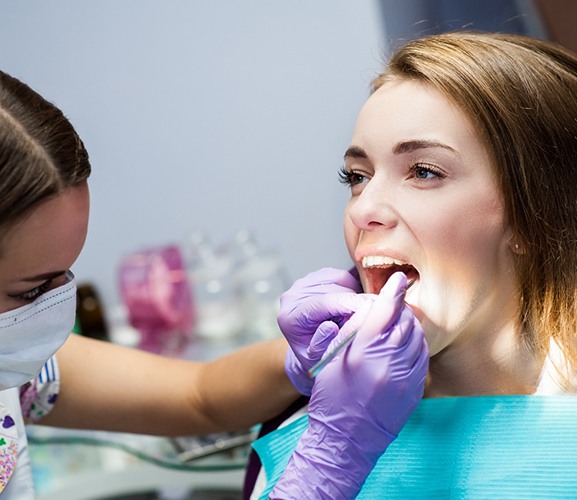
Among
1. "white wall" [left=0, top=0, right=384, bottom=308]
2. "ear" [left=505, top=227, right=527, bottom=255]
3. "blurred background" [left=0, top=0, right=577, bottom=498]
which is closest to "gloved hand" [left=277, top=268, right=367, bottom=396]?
"ear" [left=505, top=227, right=527, bottom=255]

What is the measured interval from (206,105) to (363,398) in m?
1.88

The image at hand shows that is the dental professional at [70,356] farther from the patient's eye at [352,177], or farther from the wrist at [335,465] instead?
the patient's eye at [352,177]

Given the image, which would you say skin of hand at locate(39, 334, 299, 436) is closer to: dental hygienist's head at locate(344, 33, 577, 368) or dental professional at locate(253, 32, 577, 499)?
dental professional at locate(253, 32, 577, 499)

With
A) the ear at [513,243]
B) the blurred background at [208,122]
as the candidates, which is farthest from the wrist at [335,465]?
the blurred background at [208,122]

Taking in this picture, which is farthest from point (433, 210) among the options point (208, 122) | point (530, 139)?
point (208, 122)

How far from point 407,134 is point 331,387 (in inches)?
16.1

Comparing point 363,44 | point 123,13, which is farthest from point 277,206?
point 123,13

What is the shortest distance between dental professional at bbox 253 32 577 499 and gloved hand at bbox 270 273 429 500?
0.04 feet

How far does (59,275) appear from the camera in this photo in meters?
1.36

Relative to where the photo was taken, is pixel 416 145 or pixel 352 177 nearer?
pixel 416 145

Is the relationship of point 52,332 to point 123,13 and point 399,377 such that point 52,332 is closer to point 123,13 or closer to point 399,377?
point 399,377

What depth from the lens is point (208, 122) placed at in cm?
297

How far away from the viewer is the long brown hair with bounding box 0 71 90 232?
121 centimetres

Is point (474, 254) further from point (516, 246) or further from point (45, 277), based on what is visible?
point (45, 277)
